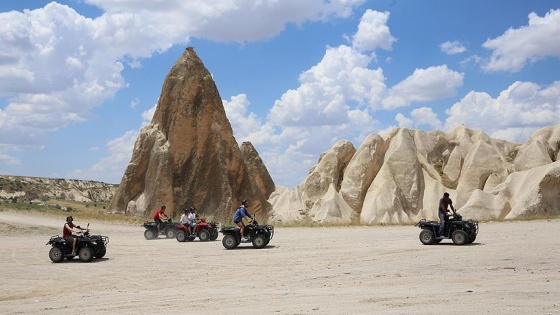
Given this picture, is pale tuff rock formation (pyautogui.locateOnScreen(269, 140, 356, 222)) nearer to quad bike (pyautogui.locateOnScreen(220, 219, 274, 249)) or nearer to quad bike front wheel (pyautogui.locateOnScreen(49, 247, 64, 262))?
quad bike (pyautogui.locateOnScreen(220, 219, 274, 249))

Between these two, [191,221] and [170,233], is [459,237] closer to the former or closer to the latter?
[191,221]

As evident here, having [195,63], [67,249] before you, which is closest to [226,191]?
[195,63]

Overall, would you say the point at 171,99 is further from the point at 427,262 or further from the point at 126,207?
the point at 427,262

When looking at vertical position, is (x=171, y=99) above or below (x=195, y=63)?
below

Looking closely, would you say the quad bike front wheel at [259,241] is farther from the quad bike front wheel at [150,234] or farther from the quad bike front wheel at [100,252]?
the quad bike front wheel at [150,234]

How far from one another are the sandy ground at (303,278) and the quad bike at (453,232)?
0.39 meters

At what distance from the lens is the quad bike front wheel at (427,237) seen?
2025 cm

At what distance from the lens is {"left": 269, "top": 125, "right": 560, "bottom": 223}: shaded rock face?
48056 mm

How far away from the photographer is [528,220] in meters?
29.2

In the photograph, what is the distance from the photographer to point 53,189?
96312 mm

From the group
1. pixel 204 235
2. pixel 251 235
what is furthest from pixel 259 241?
pixel 204 235

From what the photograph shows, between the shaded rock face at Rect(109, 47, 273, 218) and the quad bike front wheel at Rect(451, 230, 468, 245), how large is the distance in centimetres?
2385

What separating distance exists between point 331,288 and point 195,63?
114 ft

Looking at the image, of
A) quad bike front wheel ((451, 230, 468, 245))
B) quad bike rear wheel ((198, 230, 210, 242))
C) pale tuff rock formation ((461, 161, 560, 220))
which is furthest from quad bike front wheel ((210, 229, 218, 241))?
pale tuff rock formation ((461, 161, 560, 220))
